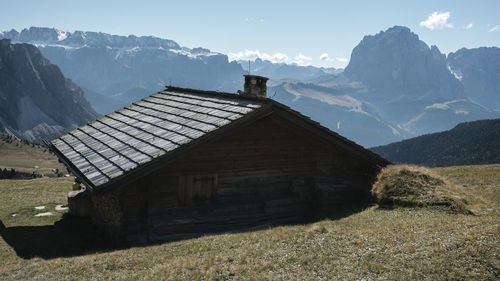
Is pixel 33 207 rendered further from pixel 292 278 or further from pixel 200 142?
pixel 292 278

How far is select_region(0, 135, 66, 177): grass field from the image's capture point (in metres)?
97.6

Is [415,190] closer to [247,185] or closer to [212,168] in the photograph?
[247,185]

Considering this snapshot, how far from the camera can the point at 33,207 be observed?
18.0m

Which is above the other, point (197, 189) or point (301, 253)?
point (197, 189)

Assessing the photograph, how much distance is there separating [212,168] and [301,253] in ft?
18.1

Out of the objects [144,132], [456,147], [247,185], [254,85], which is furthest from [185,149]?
[456,147]

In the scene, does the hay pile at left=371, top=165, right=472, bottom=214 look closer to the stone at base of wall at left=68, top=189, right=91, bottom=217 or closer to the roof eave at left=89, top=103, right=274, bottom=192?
the roof eave at left=89, top=103, right=274, bottom=192

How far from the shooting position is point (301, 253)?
953 cm

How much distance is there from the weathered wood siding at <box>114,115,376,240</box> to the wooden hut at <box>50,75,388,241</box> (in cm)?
4

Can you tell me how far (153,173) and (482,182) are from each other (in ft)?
53.6

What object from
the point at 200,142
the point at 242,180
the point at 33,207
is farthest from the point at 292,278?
the point at 33,207

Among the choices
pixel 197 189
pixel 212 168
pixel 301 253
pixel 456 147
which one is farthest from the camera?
pixel 456 147

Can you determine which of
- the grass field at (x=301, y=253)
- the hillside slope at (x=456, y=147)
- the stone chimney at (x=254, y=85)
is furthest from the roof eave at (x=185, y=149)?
the hillside slope at (x=456, y=147)

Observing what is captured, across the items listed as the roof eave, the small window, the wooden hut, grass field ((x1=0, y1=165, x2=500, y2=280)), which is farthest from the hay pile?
the small window
